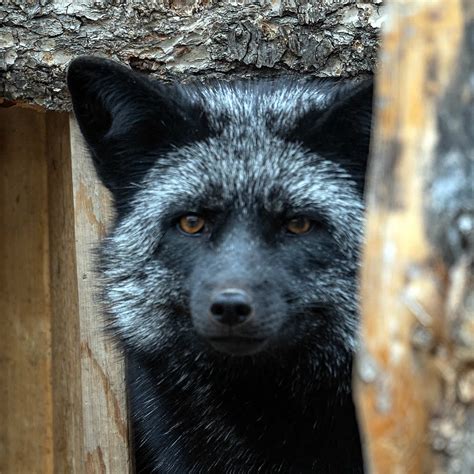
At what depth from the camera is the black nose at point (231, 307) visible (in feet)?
11.1

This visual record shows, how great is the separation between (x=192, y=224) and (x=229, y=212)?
179mm

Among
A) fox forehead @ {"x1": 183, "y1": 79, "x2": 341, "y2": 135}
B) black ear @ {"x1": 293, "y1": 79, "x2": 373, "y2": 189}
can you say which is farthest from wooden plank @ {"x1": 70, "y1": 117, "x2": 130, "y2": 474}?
black ear @ {"x1": 293, "y1": 79, "x2": 373, "y2": 189}

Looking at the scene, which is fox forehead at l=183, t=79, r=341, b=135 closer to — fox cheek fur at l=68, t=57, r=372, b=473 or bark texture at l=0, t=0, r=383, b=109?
fox cheek fur at l=68, t=57, r=372, b=473

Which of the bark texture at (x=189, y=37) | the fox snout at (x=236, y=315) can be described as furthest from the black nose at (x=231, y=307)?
the bark texture at (x=189, y=37)

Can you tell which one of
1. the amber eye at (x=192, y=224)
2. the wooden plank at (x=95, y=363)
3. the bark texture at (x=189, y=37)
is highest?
the bark texture at (x=189, y=37)

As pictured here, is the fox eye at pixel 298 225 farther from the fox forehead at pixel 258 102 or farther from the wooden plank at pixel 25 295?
the wooden plank at pixel 25 295

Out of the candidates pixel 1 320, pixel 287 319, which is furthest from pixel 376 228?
pixel 1 320

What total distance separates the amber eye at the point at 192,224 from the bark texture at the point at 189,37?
1.07 m

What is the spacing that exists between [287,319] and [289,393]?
52 centimetres

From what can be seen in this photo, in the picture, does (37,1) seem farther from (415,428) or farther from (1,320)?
(415,428)

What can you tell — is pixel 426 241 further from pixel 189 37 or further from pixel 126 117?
pixel 189 37

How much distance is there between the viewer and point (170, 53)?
466 centimetres

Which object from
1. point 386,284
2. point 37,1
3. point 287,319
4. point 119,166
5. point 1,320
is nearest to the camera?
point 386,284

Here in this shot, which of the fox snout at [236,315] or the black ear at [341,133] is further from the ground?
the black ear at [341,133]
